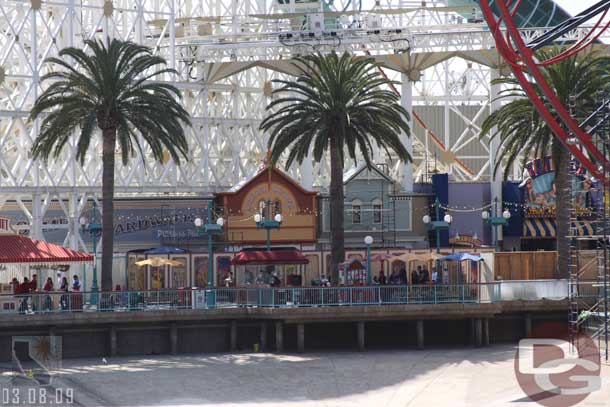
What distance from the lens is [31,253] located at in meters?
61.7

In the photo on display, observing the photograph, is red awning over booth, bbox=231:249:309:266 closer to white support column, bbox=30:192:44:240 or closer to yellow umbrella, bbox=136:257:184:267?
yellow umbrella, bbox=136:257:184:267

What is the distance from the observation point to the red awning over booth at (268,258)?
222 feet

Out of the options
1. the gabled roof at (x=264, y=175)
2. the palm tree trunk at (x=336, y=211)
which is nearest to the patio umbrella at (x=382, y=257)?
the palm tree trunk at (x=336, y=211)

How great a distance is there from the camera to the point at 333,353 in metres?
62.3

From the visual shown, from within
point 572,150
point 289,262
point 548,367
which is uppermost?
point 572,150

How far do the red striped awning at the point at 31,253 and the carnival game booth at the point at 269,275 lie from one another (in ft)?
21.7

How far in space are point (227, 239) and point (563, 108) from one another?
882 inches

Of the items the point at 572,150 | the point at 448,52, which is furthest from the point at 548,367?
the point at 448,52

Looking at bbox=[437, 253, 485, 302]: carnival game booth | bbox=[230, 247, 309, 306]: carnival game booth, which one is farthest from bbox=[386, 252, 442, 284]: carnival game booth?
bbox=[230, 247, 309, 306]: carnival game booth

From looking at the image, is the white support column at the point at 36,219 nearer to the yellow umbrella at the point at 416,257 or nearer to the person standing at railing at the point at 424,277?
the yellow umbrella at the point at 416,257

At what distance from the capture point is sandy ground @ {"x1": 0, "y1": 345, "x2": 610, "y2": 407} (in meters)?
51.3

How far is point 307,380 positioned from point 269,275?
588 inches

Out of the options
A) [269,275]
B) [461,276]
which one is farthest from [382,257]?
[269,275]

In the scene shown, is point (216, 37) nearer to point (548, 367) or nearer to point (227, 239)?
point (227, 239)
